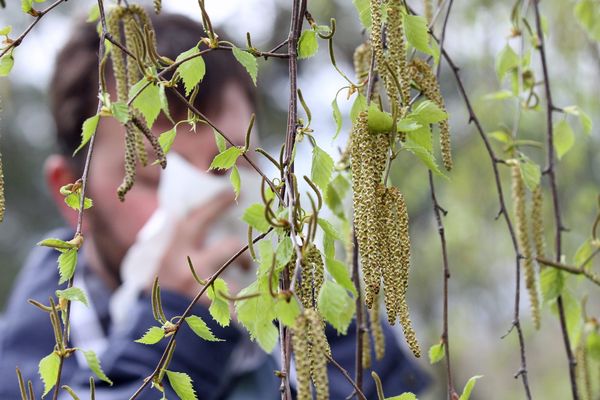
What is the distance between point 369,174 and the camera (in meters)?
A: 0.48

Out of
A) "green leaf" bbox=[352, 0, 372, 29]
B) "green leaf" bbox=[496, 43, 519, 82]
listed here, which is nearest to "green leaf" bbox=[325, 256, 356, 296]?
"green leaf" bbox=[352, 0, 372, 29]

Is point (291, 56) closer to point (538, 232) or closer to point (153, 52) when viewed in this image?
point (153, 52)

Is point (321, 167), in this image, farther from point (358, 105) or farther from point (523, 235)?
point (523, 235)

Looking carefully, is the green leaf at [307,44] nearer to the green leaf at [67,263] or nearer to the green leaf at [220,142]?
the green leaf at [220,142]

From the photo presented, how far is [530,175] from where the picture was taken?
71 centimetres

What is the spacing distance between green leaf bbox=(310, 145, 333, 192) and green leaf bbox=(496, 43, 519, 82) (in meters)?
0.38

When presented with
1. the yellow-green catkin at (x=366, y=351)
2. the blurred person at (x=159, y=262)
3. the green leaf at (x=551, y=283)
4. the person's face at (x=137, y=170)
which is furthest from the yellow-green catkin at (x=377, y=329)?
the person's face at (x=137, y=170)

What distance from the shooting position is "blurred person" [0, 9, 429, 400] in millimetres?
1613

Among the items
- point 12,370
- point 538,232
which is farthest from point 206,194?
point 538,232

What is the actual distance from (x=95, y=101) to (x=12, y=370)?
65 centimetres

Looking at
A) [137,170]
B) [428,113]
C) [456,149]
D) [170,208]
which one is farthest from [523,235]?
[456,149]

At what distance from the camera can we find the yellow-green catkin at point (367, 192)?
455 millimetres

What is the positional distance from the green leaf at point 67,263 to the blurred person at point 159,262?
3.54 feet

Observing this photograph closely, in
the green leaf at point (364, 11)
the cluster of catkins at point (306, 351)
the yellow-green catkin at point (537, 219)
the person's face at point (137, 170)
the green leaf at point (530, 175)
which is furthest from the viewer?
the person's face at point (137, 170)
